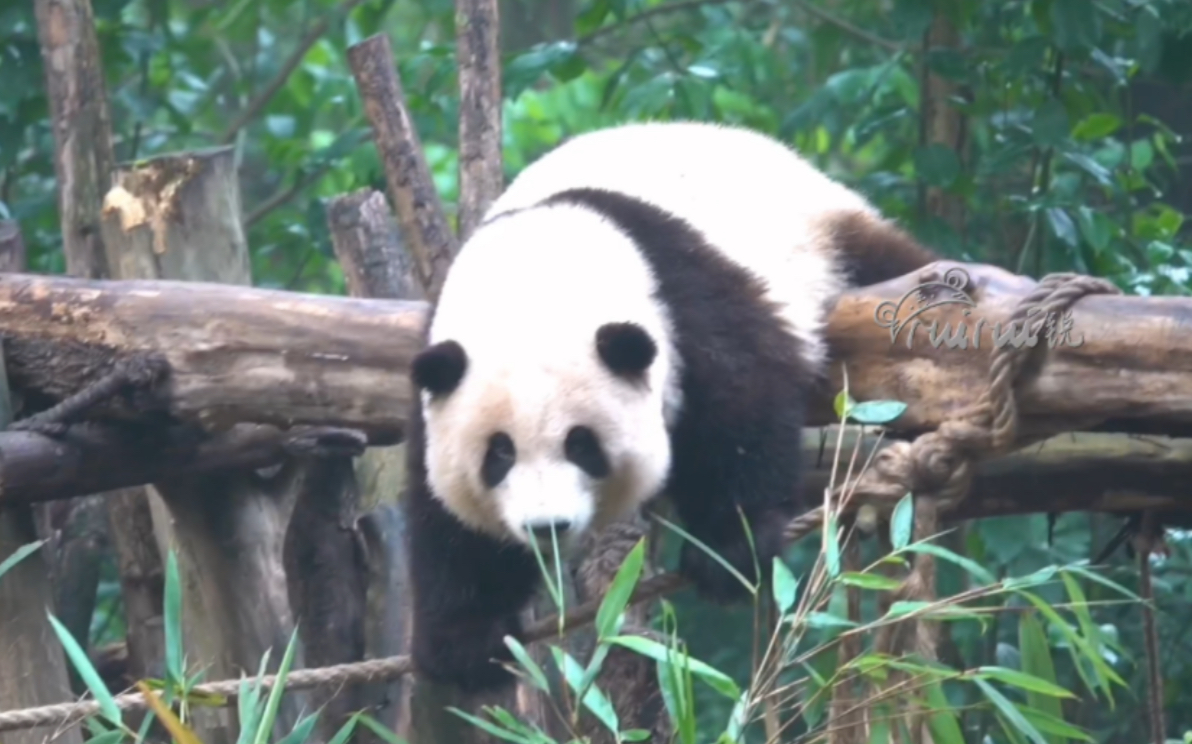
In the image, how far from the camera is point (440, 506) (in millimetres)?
2818

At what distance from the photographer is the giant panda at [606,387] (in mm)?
2615

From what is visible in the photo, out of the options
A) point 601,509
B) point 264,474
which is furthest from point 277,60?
point 601,509

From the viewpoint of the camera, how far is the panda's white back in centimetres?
310

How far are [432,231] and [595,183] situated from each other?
0.79 meters

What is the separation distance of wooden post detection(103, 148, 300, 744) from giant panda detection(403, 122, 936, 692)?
0.76 metres

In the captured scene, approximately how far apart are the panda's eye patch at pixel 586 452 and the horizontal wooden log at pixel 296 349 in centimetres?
56

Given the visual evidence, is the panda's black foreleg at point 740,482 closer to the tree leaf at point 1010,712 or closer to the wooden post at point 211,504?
the tree leaf at point 1010,712

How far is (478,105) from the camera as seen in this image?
4039mm

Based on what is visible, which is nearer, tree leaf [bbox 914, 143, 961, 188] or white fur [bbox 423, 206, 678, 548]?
white fur [bbox 423, 206, 678, 548]

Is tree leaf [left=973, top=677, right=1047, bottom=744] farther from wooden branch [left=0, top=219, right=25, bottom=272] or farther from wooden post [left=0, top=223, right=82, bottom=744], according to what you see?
wooden branch [left=0, top=219, right=25, bottom=272]

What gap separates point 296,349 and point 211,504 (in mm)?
623

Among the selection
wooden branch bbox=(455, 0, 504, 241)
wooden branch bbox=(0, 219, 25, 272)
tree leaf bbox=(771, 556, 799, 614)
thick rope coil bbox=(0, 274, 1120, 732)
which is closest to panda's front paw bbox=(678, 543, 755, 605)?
thick rope coil bbox=(0, 274, 1120, 732)

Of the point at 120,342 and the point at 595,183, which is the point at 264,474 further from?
the point at 595,183

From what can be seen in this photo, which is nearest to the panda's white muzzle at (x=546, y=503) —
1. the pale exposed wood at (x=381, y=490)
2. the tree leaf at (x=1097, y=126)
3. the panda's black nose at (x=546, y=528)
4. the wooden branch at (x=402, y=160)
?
the panda's black nose at (x=546, y=528)
